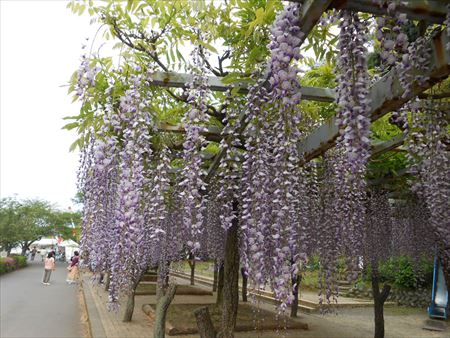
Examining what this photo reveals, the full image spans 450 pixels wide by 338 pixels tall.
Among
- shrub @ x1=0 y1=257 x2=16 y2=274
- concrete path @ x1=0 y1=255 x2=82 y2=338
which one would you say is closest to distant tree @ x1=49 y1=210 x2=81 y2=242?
shrub @ x1=0 y1=257 x2=16 y2=274

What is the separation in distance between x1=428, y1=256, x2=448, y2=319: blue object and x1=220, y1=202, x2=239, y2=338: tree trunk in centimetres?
810

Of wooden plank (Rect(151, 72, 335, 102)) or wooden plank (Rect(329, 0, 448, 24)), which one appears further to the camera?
wooden plank (Rect(151, 72, 335, 102))

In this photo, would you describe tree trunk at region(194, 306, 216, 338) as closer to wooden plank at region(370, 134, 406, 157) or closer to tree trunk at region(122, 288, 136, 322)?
wooden plank at region(370, 134, 406, 157)

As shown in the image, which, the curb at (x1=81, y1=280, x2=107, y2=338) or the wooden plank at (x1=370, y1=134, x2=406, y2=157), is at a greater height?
the wooden plank at (x1=370, y1=134, x2=406, y2=157)

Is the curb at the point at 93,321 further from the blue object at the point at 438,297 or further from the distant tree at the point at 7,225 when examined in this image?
the distant tree at the point at 7,225

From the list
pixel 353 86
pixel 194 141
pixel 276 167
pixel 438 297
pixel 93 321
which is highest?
pixel 353 86

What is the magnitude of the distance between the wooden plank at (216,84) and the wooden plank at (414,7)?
1.59m

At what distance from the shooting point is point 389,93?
9.75 ft

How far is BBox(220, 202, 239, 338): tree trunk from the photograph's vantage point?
19.6 ft

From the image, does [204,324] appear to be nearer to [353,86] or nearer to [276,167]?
[276,167]

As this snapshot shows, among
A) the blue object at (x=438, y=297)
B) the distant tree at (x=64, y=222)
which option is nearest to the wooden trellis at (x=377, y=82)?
the blue object at (x=438, y=297)

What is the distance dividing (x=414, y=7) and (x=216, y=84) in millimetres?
2110

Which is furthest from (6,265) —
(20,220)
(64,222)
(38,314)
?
(64,222)

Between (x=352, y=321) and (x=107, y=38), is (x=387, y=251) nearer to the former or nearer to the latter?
(x=352, y=321)
